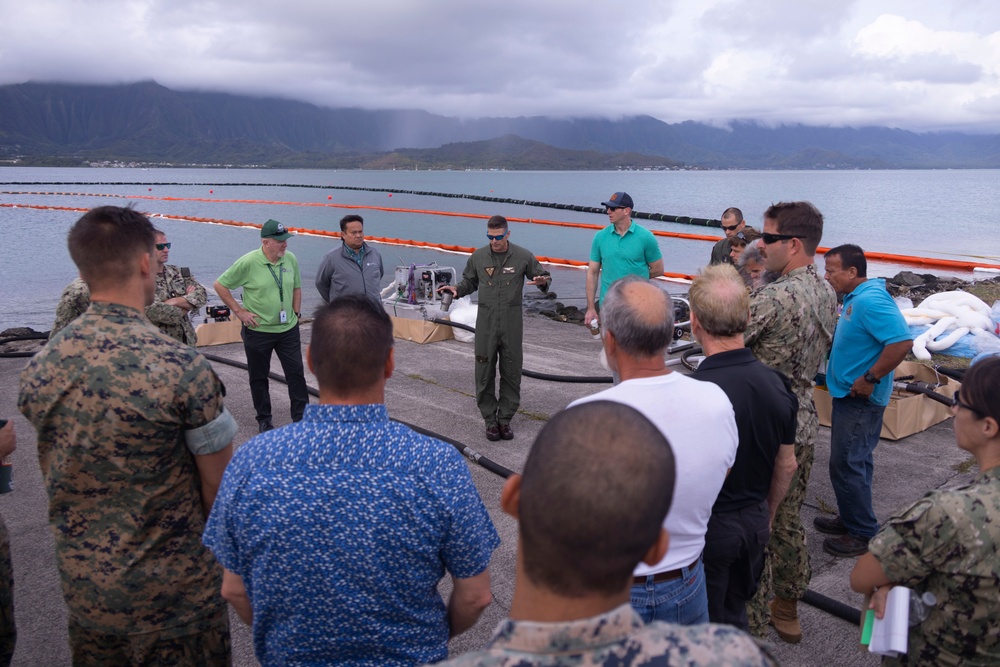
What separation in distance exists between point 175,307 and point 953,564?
4.98 meters

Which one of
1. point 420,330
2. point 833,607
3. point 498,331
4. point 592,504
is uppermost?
point 592,504

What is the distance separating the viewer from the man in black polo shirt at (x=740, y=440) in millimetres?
2596

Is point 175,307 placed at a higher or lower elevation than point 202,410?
lower

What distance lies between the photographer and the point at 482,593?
74.2 inches

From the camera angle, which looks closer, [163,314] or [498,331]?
[163,314]

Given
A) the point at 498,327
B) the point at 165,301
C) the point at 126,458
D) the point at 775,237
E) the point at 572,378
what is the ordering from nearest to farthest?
the point at 126,458 → the point at 775,237 → the point at 165,301 → the point at 498,327 → the point at 572,378

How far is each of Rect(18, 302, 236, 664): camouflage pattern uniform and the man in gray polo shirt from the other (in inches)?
178

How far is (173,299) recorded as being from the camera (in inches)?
209

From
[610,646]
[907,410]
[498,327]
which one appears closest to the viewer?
[610,646]

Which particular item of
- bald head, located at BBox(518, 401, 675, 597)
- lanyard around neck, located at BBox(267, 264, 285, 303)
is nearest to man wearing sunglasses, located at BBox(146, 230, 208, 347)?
lanyard around neck, located at BBox(267, 264, 285, 303)

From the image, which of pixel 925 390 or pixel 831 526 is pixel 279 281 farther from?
pixel 925 390

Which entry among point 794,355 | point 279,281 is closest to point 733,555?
point 794,355

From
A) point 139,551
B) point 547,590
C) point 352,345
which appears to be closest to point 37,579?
point 139,551

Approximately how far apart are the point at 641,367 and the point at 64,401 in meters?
1.87
